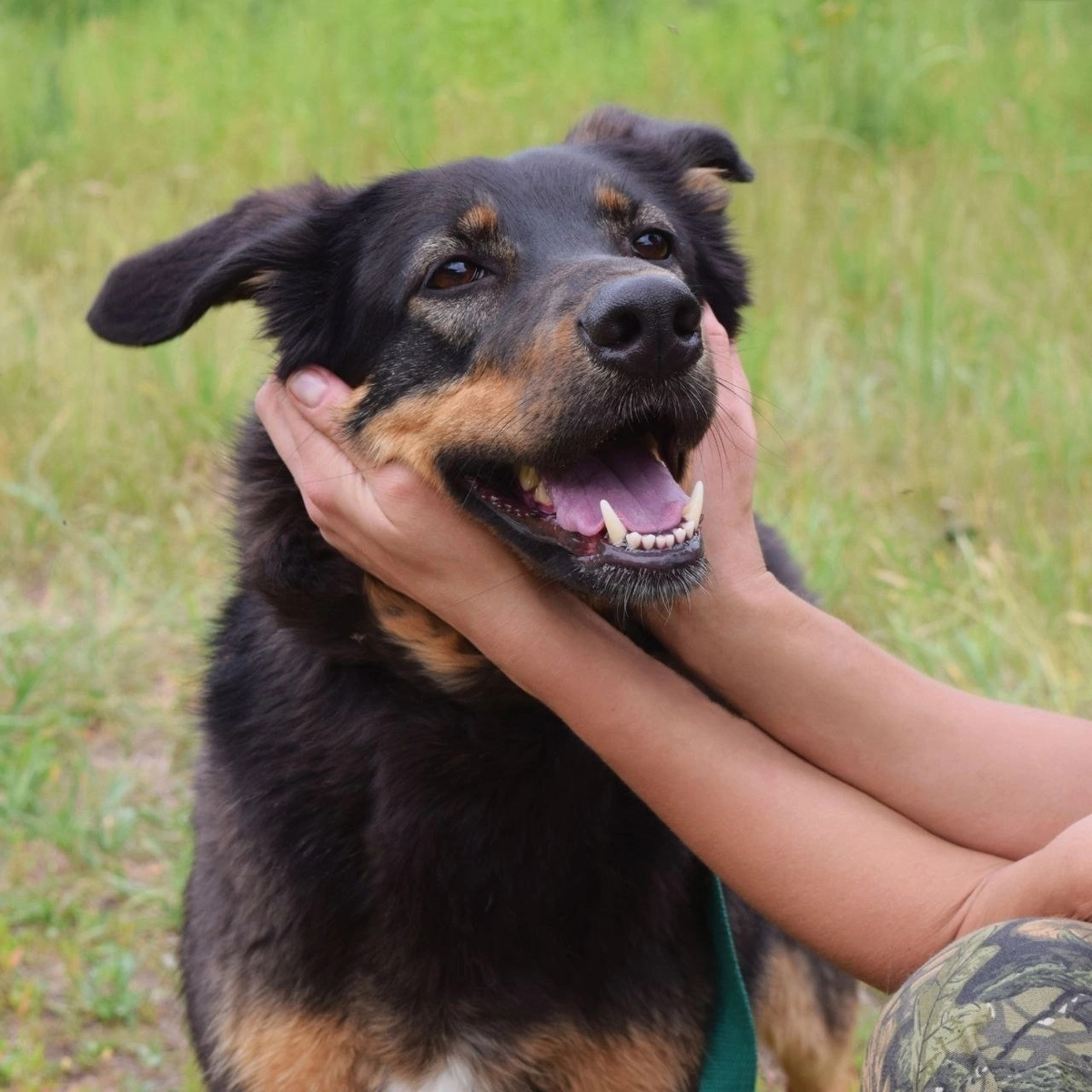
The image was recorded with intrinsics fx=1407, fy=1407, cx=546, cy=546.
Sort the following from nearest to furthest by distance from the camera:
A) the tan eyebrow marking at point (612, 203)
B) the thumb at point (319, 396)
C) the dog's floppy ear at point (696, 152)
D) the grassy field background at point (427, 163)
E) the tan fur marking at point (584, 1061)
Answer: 1. the tan fur marking at point (584, 1061)
2. the thumb at point (319, 396)
3. the tan eyebrow marking at point (612, 203)
4. the dog's floppy ear at point (696, 152)
5. the grassy field background at point (427, 163)

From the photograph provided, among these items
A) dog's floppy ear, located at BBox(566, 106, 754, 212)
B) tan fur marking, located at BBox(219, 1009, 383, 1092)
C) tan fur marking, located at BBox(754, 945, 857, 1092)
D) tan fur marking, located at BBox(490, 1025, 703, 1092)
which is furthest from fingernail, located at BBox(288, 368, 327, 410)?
tan fur marking, located at BBox(754, 945, 857, 1092)

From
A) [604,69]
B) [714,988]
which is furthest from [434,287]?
[604,69]

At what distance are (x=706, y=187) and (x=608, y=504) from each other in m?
1.00

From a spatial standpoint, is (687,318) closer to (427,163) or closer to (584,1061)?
(584,1061)

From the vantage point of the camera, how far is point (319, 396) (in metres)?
2.39

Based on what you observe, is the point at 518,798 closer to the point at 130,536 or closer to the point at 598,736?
the point at 598,736

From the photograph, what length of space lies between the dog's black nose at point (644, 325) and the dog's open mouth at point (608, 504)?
18 cm

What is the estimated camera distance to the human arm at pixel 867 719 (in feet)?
7.23

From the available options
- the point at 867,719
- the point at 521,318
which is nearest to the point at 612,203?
the point at 521,318

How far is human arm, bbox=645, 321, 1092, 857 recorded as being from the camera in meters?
2.21

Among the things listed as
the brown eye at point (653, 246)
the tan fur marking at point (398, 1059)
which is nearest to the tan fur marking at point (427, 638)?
the tan fur marking at point (398, 1059)

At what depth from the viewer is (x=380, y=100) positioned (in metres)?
6.36

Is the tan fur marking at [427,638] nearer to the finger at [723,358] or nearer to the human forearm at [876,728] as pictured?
the human forearm at [876,728]

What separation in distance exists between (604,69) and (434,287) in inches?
186
